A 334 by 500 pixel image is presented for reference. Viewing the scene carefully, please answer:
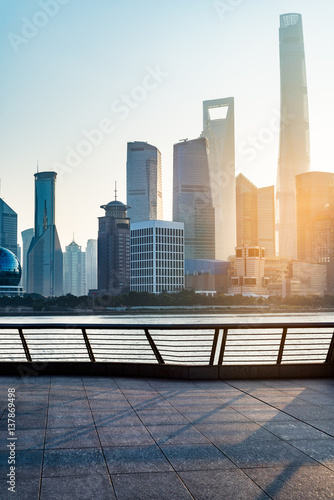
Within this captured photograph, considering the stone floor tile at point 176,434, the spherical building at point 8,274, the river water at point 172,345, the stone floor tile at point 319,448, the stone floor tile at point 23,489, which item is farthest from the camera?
the spherical building at point 8,274

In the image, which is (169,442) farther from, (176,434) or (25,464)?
(25,464)

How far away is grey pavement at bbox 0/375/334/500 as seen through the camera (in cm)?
514

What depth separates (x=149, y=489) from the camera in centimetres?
509

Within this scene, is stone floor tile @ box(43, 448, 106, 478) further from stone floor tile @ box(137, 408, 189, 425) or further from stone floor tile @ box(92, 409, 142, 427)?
stone floor tile @ box(137, 408, 189, 425)

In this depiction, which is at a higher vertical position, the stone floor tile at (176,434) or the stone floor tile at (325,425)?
the stone floor tile at (176,434)

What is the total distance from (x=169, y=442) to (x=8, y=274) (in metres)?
158

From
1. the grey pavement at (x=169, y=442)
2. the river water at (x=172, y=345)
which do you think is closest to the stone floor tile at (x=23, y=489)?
the grey pavement at (x=169, y=442)

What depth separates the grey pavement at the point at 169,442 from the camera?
5.14m

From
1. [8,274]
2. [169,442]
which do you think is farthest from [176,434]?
[8,274]

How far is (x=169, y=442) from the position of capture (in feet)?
21.8

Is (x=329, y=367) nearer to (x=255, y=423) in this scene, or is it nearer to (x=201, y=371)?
(x=201, y=371)

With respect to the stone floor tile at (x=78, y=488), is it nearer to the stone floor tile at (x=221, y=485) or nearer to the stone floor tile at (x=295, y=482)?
the stone floor tile at (x=221, y=485)

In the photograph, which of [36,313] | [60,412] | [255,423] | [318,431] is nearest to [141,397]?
[60,412]

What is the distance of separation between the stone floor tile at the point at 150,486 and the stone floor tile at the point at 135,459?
168 mm
